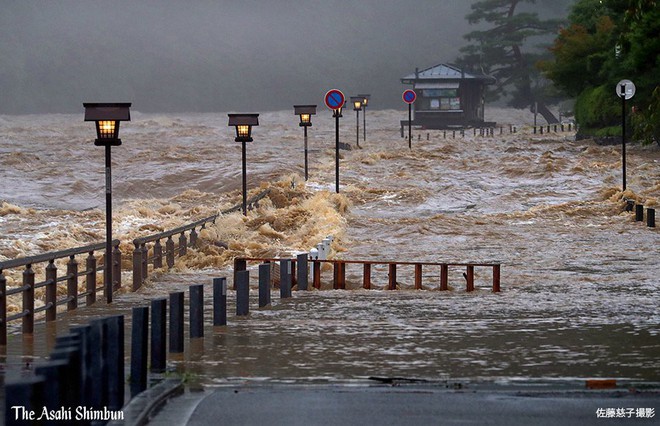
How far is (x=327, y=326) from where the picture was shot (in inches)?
598

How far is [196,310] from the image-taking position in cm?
1343

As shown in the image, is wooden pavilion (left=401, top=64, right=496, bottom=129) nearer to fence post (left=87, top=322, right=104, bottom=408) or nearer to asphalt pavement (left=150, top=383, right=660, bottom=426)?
asphalt pavement (left=150, top=383, right=660, bottom=426)

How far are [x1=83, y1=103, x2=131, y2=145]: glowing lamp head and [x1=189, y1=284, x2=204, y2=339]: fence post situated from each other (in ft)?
Result: 20.5

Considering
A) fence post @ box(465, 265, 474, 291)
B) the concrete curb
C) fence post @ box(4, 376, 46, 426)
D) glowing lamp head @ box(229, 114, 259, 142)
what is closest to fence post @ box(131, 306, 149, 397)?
the concrete curb

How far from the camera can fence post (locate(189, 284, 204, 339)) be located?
13.3 meters

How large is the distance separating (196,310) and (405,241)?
2119 cm

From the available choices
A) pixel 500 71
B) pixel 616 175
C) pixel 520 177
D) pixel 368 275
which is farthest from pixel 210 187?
pixel 500 71

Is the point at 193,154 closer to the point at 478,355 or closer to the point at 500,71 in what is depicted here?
the point at 500,71

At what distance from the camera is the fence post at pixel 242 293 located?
53.3 ft

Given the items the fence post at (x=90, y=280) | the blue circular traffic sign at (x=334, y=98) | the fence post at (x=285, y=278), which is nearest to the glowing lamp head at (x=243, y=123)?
the blue circular traffic sign at (x=334, y=98)

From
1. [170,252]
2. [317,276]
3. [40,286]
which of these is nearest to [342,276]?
[317,276]

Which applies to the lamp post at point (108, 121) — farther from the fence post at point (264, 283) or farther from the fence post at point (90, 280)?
the fence post at point (264, 283)

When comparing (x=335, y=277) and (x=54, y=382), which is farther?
(x=335, y=277)

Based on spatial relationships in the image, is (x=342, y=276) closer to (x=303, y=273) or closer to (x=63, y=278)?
(x=303, y=273)
